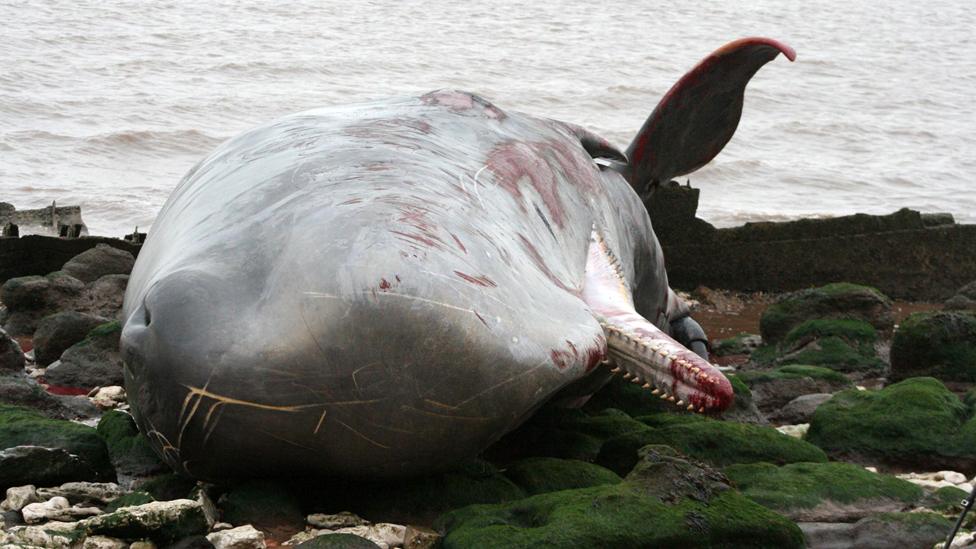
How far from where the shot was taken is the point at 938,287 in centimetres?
1280

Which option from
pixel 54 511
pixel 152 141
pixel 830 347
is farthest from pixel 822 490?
pixel 152 141

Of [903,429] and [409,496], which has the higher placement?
[409,496]

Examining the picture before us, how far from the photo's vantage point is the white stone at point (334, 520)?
461 centimetres

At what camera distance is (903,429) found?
263 inches

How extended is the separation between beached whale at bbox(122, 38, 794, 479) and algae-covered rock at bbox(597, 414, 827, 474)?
15.3 inches

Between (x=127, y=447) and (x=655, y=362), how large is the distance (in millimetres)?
1977

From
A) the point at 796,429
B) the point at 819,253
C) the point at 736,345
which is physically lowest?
the point at 819,253

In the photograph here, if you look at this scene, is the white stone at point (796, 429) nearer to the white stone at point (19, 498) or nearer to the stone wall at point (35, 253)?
the white stone at point (19, 498)

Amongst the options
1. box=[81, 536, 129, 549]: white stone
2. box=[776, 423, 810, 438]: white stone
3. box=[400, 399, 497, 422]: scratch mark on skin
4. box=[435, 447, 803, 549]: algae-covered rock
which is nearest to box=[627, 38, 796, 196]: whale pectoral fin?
box=[776, 423, 810, 438]: white stone

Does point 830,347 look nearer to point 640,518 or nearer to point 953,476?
point 953,476

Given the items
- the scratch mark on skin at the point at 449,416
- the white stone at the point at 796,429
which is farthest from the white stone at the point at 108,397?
the white stone at the point at 796,429

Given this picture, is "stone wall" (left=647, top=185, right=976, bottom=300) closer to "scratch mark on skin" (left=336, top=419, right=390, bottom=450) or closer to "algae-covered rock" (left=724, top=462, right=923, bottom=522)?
"algae-covered rock" (left=724, top=462, right=923, bottom=522)

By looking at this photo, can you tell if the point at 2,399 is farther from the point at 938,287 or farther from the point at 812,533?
the point at 938,287

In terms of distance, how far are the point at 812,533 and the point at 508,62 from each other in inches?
1005
